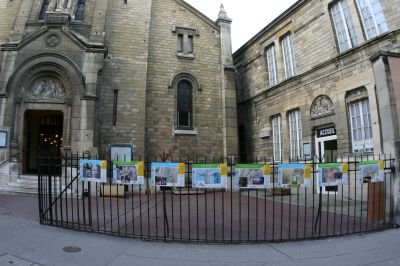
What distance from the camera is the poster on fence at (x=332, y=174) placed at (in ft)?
24.1

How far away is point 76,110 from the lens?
14.8 m

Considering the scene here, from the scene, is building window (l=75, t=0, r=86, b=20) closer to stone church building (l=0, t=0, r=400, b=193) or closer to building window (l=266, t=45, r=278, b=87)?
stone church building (l=0, t=0, r=400, b=193)

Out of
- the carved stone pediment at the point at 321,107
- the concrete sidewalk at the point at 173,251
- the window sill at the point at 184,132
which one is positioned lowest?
the concrete sidewalk at the point at 173,251

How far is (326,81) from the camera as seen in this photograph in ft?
47.1

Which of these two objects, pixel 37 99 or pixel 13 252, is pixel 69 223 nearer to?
pixel 13 252

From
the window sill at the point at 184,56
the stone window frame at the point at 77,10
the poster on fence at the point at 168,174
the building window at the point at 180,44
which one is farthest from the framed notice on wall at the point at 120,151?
the poster on fence at the point at 168,174

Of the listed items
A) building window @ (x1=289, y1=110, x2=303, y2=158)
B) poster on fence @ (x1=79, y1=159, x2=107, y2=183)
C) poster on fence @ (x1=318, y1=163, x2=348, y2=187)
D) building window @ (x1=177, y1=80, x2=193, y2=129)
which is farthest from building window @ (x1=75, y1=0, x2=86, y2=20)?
poster on fence @ (x1=318, y1=163, x2=348, y2=187)

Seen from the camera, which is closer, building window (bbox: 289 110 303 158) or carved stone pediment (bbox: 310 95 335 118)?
carved stone pediment (bbox: 310 95 335 118)

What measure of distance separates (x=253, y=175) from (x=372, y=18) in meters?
9.61

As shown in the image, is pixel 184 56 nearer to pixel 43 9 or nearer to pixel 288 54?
pixel 288 54

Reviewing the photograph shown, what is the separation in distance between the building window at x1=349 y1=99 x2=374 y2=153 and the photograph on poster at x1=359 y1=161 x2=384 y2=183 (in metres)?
4.65

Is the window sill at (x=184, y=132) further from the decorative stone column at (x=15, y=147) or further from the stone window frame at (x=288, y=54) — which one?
the decorative stone column at (x=15, y=147)

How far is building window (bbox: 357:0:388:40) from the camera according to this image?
12.2m

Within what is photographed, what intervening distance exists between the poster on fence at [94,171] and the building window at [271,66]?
1334 cm
